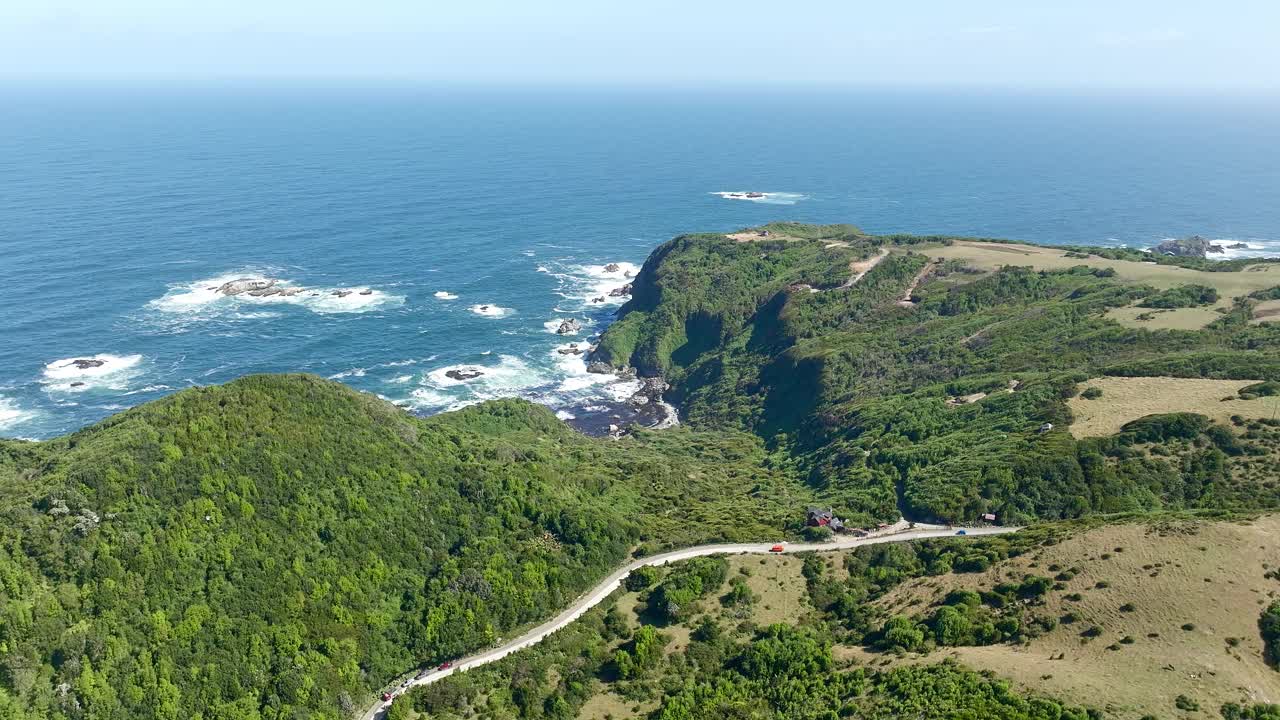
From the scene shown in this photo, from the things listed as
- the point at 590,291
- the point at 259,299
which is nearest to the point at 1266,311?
the point at 590,291

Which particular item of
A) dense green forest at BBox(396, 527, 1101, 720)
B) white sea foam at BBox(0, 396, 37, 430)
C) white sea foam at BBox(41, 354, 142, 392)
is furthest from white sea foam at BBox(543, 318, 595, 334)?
dense green forest at BBox(396, 527, 1101, 720)

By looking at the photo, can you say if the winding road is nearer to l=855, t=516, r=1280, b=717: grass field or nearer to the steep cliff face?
l=855, t=516, r=1280, b=717: grass field

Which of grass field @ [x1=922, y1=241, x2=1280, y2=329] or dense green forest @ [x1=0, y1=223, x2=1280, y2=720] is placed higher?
grass field @ [x1=922, y1=241, x2=1280, y2=329]

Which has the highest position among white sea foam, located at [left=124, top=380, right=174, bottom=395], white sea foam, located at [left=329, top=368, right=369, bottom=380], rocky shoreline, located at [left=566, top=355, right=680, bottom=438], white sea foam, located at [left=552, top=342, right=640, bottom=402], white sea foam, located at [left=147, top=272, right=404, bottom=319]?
white sea foam, located at [left=147, top=272, right=404, bottom=319]

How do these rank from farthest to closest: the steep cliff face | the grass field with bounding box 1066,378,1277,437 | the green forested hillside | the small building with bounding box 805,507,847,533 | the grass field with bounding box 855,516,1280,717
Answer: the steep cliff face < the grass field with bounding box 1066,378,1277,437 < the small building with bounding box 805,507,847,533 < the green forested hillside < the grass field with bounding box 855,516,1280,717

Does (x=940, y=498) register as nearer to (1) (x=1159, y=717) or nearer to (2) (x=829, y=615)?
(2) (x=829, y=615)

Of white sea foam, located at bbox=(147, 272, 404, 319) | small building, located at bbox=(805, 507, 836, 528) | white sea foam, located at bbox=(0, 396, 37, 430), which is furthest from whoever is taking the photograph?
white sea foam, located at bbox=(147, 272, 404, 319)

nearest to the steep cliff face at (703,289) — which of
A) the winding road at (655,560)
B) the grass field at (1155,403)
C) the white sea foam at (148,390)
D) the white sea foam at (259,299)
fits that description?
the white sea foam at (259,299)
